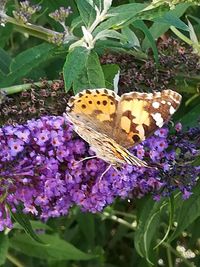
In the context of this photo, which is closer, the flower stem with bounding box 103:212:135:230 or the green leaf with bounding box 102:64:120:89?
the green leaf with bounding box 102:64:120:89

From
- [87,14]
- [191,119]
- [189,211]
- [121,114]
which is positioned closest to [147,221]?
[189,211]

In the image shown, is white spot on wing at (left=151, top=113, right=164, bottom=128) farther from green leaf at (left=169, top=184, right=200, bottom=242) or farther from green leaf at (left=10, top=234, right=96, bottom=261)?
green leaf at (left=10, top=234, right=96, bottom=261)

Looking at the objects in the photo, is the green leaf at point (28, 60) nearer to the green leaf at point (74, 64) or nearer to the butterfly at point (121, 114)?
the green leaf at point (74, 64)

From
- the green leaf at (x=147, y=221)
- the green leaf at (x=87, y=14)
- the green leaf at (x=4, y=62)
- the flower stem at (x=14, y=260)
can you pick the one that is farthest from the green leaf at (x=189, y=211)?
the flower stem at (x=14, y=260)

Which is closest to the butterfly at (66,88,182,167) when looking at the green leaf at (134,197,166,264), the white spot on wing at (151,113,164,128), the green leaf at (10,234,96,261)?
the white spot on wing at (151,113,164,128)

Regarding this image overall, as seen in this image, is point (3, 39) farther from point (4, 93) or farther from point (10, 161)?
point (10, 161)

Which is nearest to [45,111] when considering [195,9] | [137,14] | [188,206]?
[137,14]

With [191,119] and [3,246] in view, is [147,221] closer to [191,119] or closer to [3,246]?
[191,119]
